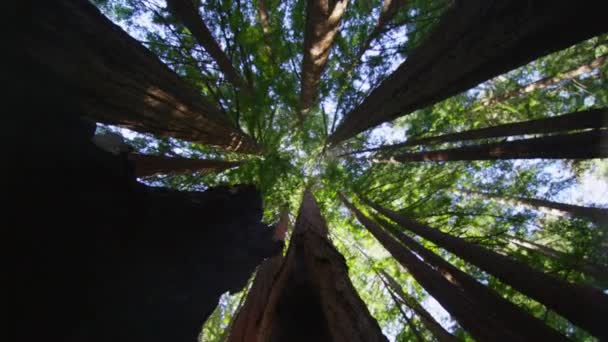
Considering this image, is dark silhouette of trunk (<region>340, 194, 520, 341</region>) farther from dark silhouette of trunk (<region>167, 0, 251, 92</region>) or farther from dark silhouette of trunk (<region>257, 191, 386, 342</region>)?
dark silhouette of trunk (<region>167, 0, 251, 92</region>)

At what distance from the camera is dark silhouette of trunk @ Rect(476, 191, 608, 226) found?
5.10 m

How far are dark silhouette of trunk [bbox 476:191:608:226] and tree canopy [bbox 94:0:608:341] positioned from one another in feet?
0.39

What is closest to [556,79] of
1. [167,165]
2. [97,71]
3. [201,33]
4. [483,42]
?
[483,42]

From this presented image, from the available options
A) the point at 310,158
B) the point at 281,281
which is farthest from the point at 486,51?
the point at 310,158

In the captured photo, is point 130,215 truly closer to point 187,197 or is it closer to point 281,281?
point 187,197

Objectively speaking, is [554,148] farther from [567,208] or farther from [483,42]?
[567,208]

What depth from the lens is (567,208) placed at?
6812 mm

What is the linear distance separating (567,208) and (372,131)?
569cm

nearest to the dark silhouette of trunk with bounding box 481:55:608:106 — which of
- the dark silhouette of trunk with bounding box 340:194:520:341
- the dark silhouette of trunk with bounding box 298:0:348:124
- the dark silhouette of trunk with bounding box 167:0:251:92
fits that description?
the dark silhouette of trunk with bounding box 298:0:348:124

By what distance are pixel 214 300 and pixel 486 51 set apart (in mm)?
3273

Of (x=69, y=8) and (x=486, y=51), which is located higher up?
(x=486, y=51)

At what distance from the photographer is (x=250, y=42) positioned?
5363mm

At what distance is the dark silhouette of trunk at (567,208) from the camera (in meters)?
5.10

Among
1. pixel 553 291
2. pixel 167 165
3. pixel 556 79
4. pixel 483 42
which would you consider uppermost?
pixel 556 79
